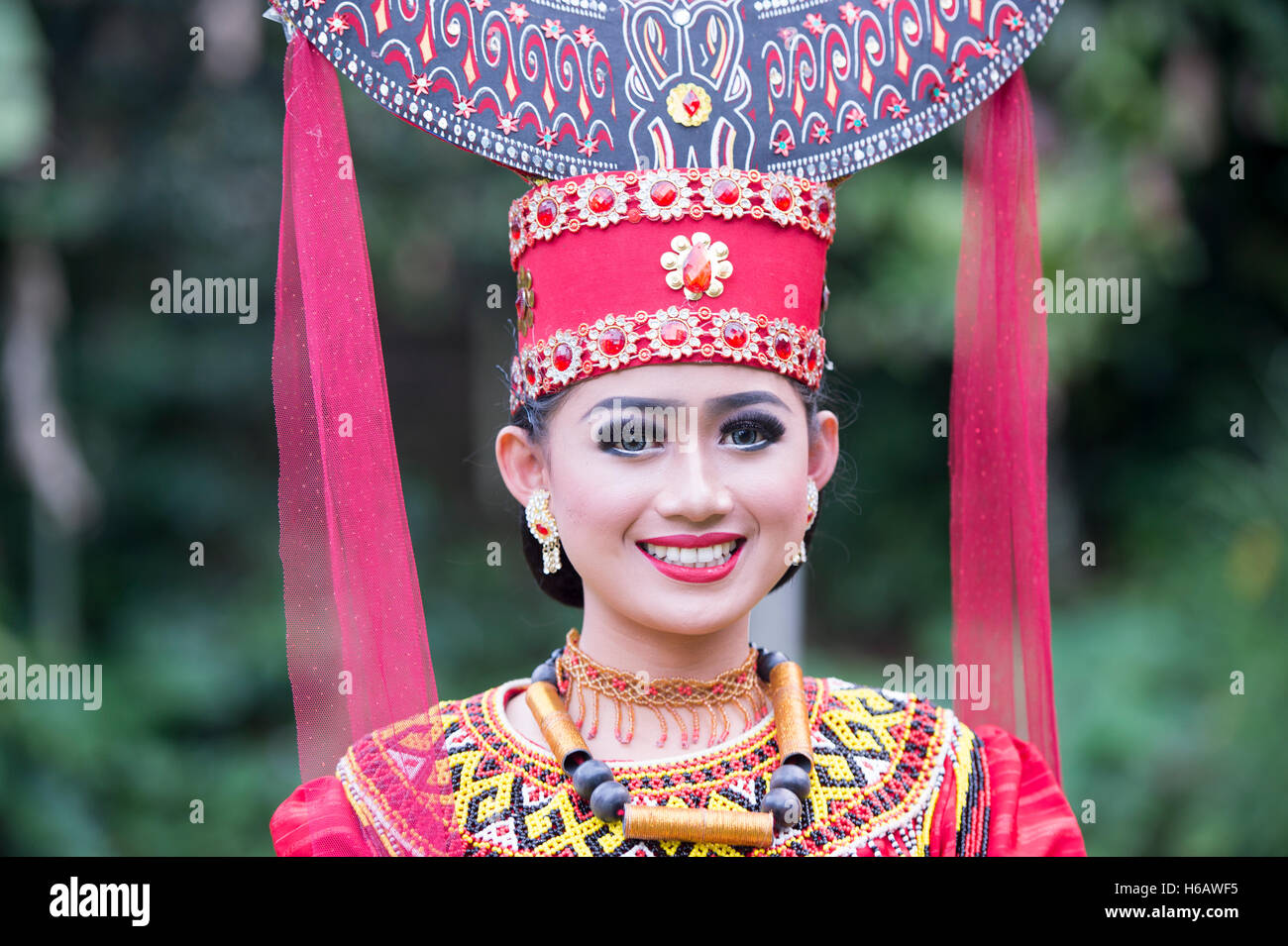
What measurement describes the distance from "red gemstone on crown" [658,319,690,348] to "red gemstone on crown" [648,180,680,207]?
0.22 meters

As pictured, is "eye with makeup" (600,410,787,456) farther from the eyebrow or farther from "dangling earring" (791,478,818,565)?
"dangling earring" (791,478,818,565)

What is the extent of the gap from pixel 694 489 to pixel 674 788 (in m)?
0.55

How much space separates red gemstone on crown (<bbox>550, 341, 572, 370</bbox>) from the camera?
2.37 m

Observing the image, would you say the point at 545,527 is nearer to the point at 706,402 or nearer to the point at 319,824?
the point at 706,402

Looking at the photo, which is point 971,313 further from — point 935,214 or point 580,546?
point 935,214

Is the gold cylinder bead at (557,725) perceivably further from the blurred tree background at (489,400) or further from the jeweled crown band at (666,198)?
the blurred tree background at (489,400)

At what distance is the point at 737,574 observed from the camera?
2.38 meters

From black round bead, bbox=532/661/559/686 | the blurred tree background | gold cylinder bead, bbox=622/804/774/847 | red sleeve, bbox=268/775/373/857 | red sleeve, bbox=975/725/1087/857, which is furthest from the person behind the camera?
the blurred tree background

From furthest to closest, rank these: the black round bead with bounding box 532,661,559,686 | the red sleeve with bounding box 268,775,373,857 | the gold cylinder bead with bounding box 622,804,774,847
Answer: the black round bead with bounding box 532,661,559,686 → the red sleeve with bounding box 268,775,373,857 → the gold cylinder bead with bounding box 622,804,774,847

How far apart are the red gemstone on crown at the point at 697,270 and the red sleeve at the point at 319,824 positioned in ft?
3.57

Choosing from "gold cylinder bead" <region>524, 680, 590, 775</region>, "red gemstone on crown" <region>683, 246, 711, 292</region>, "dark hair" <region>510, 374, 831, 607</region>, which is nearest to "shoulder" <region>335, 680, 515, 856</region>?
"gold cylinder bead" <region>524, 680, 590, 775</region>

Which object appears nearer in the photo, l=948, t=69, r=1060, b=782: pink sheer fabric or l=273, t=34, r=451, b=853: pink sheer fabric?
l=273, t=34, r=451, b=853: pink sheer fabric

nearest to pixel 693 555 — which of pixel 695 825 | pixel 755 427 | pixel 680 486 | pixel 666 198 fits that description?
pixel 680 486

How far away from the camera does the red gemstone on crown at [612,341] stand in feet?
7.63
